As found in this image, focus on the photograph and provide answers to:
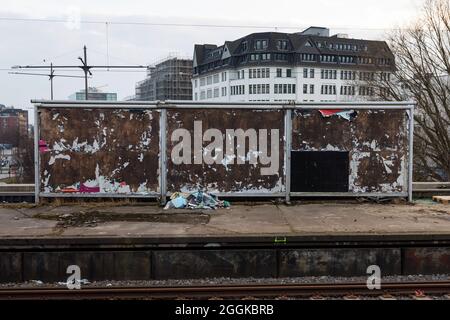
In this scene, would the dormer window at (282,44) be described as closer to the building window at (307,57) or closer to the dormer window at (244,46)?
the building window at (307,57)

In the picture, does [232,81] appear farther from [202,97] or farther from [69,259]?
[69,259]

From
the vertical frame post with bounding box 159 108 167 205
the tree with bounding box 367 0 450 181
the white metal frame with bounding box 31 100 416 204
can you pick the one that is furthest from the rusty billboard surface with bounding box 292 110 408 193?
the tree with bounding box 367 0 450 181

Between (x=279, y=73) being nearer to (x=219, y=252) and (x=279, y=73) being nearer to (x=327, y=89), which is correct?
(x=327, y=89)

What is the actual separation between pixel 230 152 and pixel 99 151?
310 cm

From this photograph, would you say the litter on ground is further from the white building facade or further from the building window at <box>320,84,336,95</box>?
the building window at <box>320,84,336,95</box>

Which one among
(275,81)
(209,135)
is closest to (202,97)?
(275,81)

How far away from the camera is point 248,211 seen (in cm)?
962

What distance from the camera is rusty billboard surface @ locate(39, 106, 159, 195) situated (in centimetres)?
1044

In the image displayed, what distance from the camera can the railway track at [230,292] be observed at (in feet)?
20.8

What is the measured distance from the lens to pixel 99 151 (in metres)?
10.5

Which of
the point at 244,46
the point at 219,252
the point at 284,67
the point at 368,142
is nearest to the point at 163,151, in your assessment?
the point at 219,252

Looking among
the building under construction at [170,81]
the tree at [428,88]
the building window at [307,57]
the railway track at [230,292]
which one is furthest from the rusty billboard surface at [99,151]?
the building under construction at [170,81]

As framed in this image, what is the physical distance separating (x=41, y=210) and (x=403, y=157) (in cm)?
844

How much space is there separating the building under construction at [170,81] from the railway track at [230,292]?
105 m
